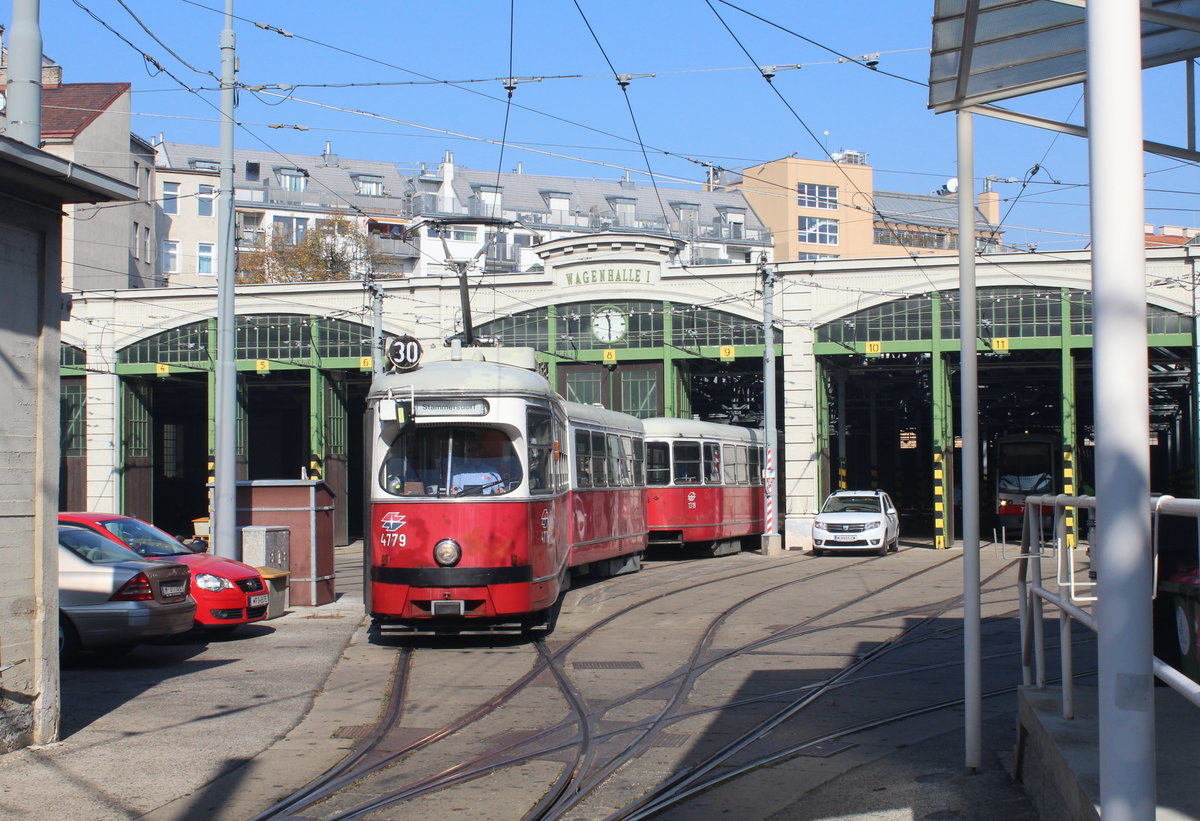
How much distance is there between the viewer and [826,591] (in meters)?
20.3

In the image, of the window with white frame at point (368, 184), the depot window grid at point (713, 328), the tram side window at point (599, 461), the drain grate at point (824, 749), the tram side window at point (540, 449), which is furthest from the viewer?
the window with white frame at point (368, 184)

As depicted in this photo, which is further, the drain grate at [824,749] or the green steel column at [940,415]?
the green steel column at [940,415]

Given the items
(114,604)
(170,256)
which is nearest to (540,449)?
(114,604)

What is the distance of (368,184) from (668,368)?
51826mm

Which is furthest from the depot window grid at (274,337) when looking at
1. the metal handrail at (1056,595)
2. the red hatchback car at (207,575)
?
the metal handrail at (1056,595)

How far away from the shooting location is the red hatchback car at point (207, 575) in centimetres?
1395

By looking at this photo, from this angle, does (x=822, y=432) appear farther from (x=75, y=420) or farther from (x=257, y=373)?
(x=75, y=420)

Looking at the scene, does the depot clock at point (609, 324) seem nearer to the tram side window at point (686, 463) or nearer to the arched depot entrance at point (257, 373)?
the arched depot entrance at point (257, 373)

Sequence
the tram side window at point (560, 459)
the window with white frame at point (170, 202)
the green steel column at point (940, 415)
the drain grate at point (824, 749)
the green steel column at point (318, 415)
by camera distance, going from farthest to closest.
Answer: the window with white frame at point (170, 202)
the green steel column at point (318, 415)
the green steel column at point (940, 415)
the tram side window at point (560, 459)
the drain grate at point (824, 749)

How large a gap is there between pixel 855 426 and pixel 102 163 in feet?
104

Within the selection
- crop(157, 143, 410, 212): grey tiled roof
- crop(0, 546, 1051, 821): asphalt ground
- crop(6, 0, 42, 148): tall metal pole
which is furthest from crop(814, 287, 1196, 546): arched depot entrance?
crop(157, 143, 410, 212): grey tiled roof

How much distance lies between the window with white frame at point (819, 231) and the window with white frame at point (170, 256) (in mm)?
38557

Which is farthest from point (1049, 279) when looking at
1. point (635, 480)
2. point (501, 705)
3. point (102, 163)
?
point (102, 163)

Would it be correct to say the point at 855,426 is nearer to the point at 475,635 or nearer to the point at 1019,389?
the point at 1019,389
